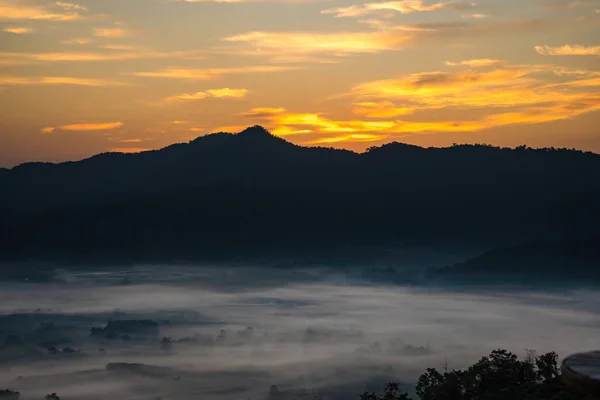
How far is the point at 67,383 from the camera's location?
168 metres

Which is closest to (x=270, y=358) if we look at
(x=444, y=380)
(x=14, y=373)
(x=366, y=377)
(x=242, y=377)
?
(x=242, y=377)

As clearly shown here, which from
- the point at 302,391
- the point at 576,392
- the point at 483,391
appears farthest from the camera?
the point at 302,391

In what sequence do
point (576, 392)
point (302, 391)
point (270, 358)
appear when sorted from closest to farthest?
point (576, 392), point (302, 391), point (270, 358)

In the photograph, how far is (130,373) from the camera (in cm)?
17950

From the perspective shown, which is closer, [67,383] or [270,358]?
[67,383]

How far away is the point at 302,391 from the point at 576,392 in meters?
138

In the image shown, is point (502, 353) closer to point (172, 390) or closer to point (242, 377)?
point (172, 390)

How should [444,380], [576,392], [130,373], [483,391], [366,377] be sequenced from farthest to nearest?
[130,373]
[366,377]
[444,380]
[483,391]
[576,392]

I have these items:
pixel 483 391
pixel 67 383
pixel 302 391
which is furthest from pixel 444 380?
pixel 67 383

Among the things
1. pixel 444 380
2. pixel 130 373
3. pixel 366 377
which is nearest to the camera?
pixel 444 380

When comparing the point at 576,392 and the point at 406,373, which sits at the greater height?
the point at 576,392

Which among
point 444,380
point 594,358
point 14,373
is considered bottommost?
point 14,373

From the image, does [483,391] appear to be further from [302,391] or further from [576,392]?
[302,391]

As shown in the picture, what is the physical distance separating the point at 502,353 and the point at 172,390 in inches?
5510
